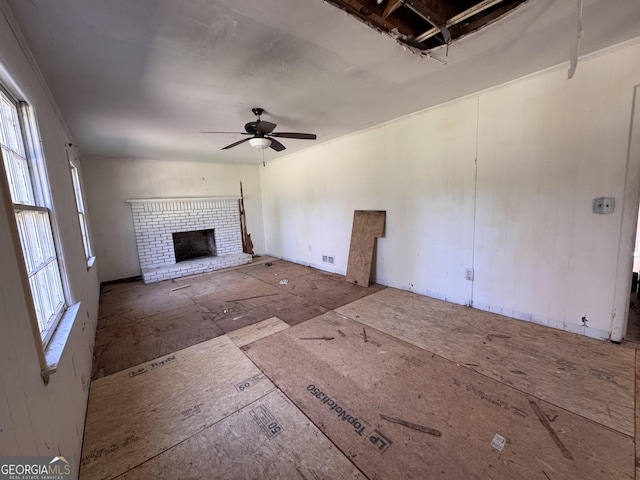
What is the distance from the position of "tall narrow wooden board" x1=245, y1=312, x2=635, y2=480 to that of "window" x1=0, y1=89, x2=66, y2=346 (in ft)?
4.90

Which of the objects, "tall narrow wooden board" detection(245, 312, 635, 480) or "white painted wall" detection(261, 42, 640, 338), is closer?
"tall narrow wooden board" detection(245, 312, 635, 480)

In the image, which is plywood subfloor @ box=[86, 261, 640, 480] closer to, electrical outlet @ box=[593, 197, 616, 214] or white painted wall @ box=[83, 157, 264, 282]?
electrical outlet @ box=[593, 197, 616, 214]

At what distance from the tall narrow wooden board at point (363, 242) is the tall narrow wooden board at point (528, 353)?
0.97 metres

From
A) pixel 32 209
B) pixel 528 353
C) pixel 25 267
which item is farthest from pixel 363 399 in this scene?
pixel 32 209

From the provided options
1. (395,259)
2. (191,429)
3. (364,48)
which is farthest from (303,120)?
(191,429)

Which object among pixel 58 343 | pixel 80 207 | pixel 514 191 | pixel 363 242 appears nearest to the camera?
pixel 58 343

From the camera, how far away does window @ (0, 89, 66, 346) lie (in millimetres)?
1381

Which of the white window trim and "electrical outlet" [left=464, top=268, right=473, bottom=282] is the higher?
the white window trim

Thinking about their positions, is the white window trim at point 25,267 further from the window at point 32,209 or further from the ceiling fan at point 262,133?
the ceiling fan at point 262,133

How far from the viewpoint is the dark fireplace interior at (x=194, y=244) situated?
6.03 m

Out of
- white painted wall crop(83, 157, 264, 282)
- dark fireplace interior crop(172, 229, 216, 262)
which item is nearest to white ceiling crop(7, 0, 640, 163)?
white painted wall crop(83, 157, 264, 282)

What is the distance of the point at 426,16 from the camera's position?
62.4 inches

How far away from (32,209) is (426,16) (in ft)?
8.70

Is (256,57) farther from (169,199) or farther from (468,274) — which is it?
(169,199)
